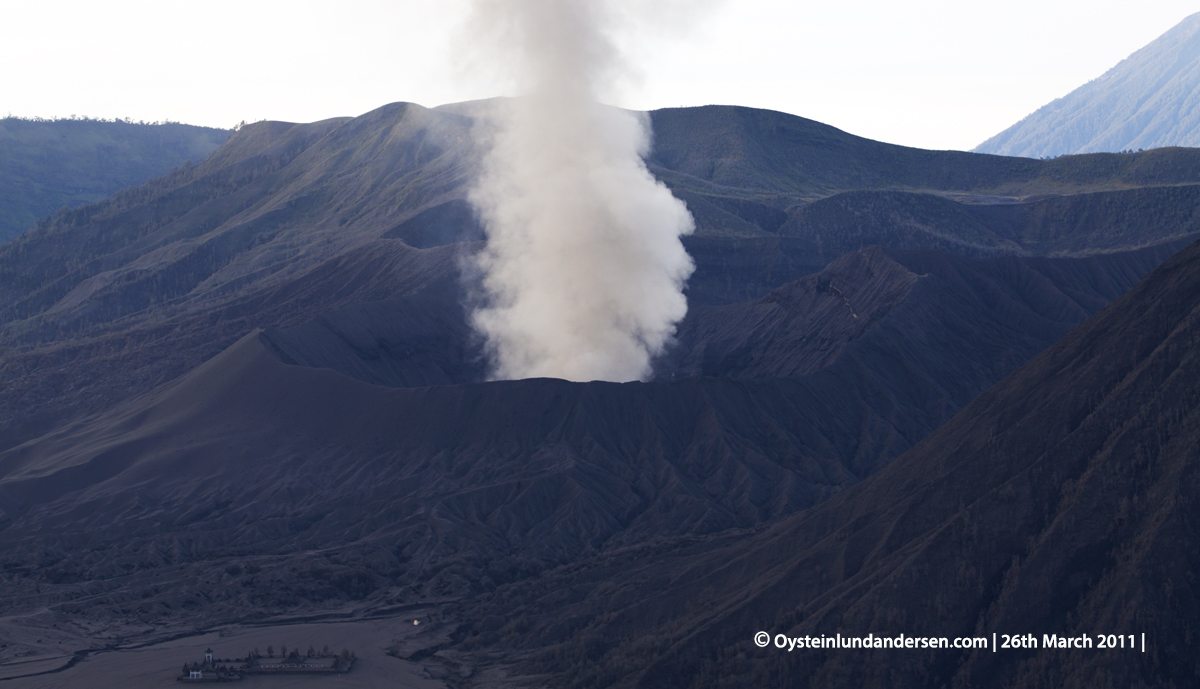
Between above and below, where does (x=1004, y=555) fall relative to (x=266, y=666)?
above

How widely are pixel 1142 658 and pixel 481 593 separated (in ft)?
112

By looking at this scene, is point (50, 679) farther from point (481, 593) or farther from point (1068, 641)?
point (1068, 641)

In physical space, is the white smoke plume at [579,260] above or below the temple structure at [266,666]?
above

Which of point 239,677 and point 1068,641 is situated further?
point 239,677

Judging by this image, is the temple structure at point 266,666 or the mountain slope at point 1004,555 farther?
the temple structure at point 266,666

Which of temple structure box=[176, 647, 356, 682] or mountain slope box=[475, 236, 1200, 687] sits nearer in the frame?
mountain slope box=[475, 236, 1200, 687]

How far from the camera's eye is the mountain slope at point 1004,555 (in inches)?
1433

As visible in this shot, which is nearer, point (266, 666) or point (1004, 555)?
point (1004, 555)

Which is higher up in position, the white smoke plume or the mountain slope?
the white smoke plume

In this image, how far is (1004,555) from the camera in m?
39.8

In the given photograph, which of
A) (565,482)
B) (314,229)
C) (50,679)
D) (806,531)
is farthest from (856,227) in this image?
(50,679)

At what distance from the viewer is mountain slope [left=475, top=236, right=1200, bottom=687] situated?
36.4 m

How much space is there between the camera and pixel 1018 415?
45500 millimetres

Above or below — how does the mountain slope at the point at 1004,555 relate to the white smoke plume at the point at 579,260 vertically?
below
